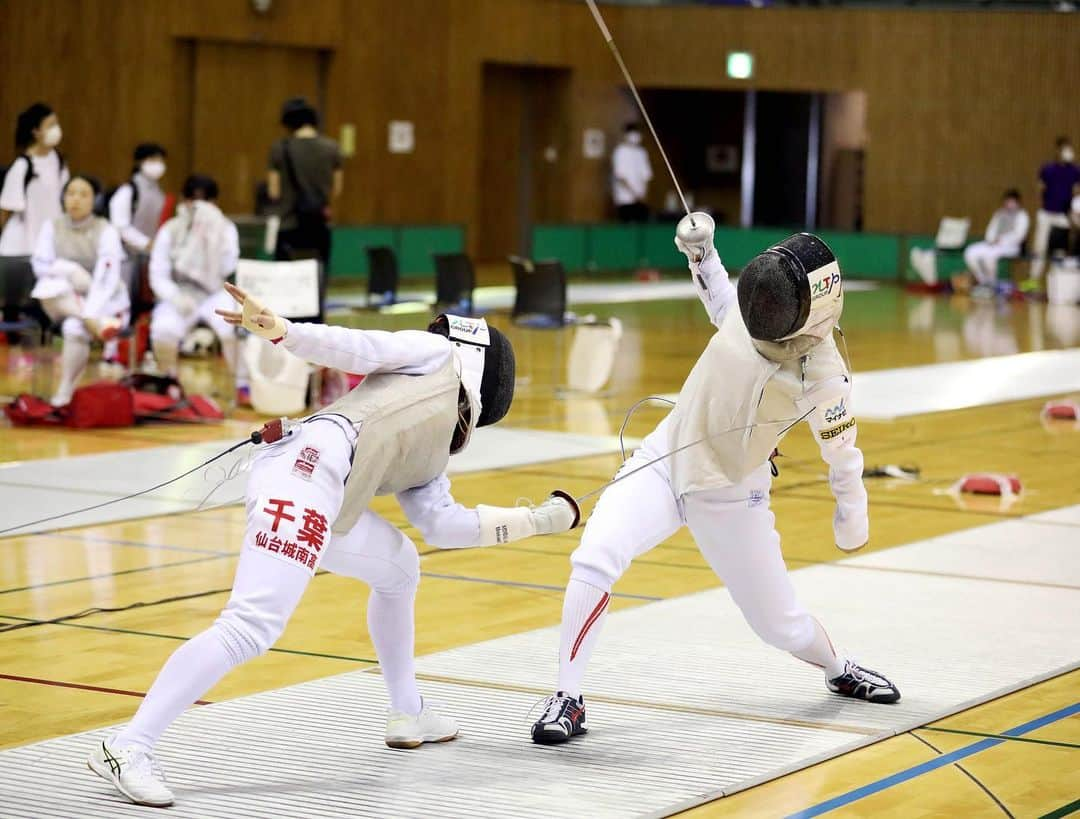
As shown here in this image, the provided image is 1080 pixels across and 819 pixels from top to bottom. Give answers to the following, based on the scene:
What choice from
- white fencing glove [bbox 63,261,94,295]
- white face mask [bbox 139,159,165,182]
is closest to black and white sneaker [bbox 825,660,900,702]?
white fencing glove [bbox 63,261,94,295]

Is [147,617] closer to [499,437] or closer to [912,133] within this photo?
[499,437]

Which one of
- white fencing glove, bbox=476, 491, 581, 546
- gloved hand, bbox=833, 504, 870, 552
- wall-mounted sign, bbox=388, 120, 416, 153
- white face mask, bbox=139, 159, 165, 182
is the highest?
wall-mounted sign, bbox=388, 120, 416, 153

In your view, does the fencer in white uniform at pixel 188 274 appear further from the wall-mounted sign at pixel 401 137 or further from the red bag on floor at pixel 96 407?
the wall-mounted sign at pixel 401 137

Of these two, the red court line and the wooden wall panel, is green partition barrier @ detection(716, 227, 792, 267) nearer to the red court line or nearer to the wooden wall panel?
the wooden wall panel

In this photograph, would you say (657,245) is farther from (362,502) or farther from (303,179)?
(362,502)

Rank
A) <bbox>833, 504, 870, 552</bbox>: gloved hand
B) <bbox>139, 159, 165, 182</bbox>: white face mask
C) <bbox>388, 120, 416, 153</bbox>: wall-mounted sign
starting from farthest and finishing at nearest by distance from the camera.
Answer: <bbox>388, 120, 416, 153</bbox>: wall-mounted sign
<bbox>139, 159, 165, 182</bbox>: white face mask
<bbox>833, 504, 870, 552</bbox>: gloved hand

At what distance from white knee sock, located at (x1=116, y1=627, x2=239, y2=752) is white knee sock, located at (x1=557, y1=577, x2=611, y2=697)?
33.6 inches

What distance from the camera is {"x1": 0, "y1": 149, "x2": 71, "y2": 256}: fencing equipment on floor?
10.9 metres

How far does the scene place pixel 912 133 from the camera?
2209 cm

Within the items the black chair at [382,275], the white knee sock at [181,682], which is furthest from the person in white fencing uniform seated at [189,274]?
the white knee sock at [181,682]

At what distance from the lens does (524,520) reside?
383 cm

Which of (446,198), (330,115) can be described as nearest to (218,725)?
(330,115)

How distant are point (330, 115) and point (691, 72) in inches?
217

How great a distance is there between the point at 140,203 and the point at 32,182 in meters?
1.22
